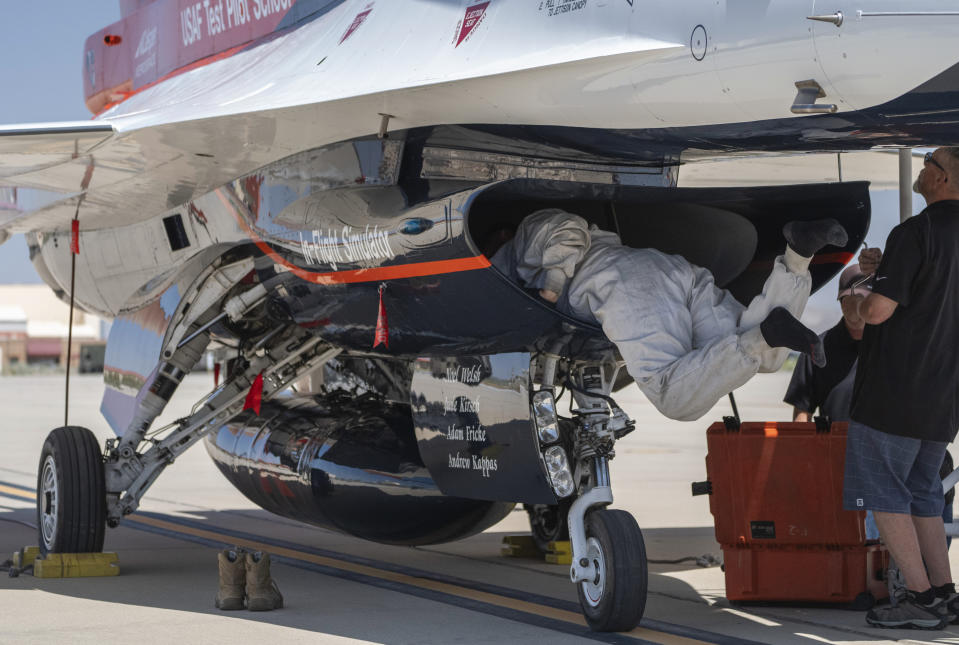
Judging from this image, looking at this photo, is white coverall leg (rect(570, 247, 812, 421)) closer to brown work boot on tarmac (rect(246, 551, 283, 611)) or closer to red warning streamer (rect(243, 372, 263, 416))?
brown work boot on tarmac (rect(246, 551, 283, 611))

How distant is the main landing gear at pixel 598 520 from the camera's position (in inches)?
207

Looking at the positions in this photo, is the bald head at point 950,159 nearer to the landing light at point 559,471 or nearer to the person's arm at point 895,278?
the person's arm at point 895,278

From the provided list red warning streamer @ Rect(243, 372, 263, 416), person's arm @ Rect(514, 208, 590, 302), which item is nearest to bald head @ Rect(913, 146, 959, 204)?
person's arm @ Rect(514, 208, 590, 302)

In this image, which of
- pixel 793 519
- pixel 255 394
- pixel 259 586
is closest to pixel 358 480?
pixel 255 394

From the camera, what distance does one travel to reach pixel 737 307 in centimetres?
552

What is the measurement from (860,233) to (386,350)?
8.24 ft

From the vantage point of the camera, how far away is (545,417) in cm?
567

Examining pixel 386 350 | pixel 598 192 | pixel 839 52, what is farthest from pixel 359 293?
pixel 839 52

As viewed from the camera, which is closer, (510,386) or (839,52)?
(839,52)

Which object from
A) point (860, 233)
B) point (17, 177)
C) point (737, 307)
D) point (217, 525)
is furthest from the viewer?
point (217, 525)

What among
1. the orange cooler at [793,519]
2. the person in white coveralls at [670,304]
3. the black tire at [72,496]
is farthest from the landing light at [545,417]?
the black tire at [72,496]

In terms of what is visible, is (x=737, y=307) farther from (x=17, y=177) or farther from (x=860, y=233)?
(x=17, y=177)

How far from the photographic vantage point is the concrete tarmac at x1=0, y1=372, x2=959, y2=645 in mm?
5434

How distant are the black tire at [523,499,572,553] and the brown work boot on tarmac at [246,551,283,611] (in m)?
2.37
